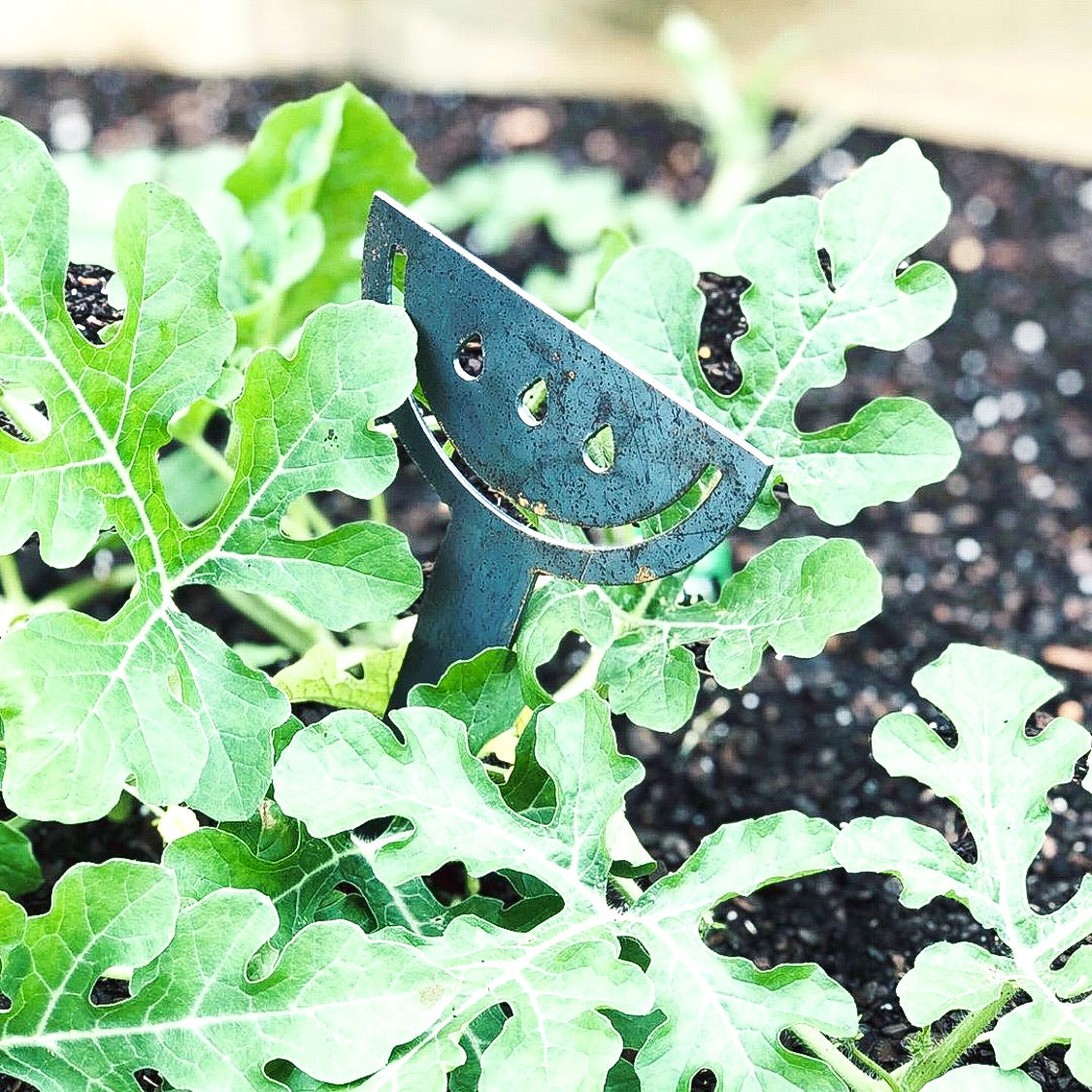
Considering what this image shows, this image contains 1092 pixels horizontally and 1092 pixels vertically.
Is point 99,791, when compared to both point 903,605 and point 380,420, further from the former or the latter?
point 903,605

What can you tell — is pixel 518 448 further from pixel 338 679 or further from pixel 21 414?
pixel 21 414

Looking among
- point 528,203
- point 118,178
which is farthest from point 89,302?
point 528,203

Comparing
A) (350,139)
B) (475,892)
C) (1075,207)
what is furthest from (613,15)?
(475,892)

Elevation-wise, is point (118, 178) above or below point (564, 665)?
above

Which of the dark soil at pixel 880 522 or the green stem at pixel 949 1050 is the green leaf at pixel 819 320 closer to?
the dark soil at pixel 880 522

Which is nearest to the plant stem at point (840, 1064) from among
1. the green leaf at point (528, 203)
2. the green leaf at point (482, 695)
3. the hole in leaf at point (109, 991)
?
the green leaf at point (482, 695)
